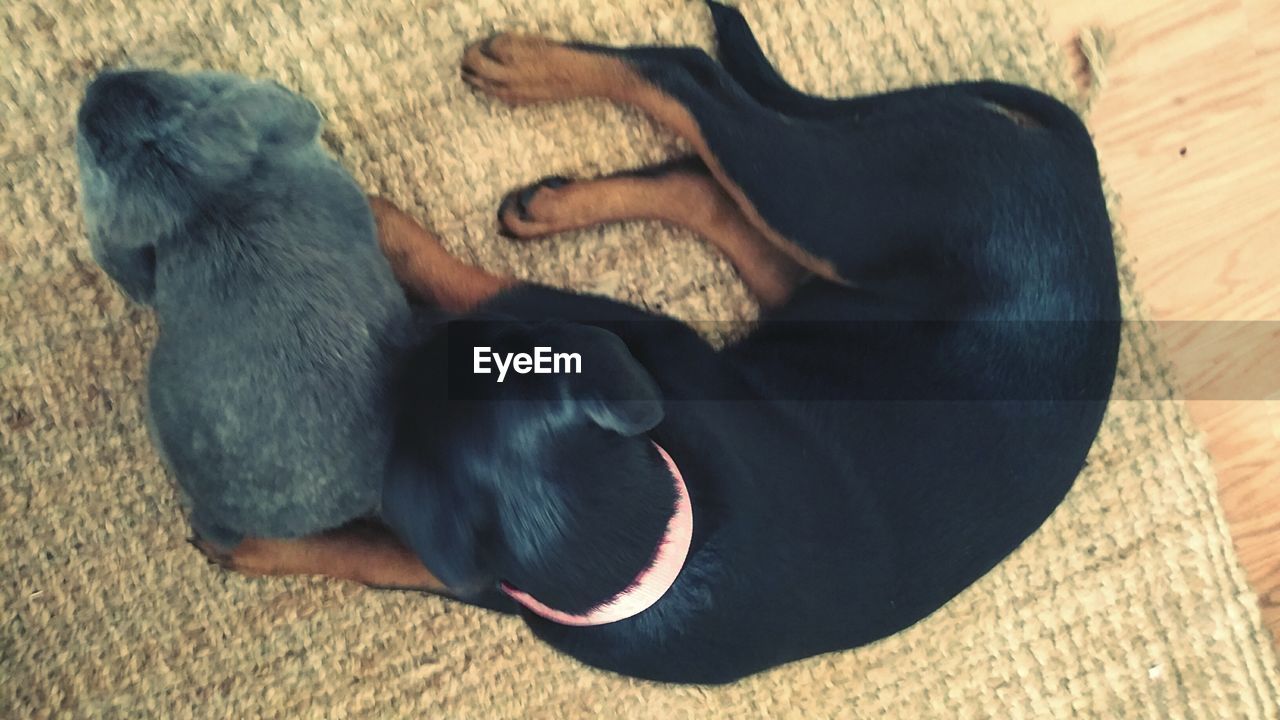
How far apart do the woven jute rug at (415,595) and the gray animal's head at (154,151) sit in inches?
17.1

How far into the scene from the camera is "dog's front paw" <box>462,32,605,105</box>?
135cm

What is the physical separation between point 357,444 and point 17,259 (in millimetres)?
725

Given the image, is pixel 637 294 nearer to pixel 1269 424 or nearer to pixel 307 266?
pixel 307 266

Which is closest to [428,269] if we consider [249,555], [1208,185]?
[249,555]

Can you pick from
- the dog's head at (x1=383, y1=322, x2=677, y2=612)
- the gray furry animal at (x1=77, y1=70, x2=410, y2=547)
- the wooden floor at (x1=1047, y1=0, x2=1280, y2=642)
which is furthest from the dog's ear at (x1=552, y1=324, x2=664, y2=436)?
the wooden floor at (x1=1047, y1=0, x2=1280, y2=642)

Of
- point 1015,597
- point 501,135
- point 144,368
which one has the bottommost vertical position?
point 1015,597

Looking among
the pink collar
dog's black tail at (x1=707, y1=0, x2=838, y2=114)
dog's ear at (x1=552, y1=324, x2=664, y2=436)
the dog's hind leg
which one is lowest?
the pink collar

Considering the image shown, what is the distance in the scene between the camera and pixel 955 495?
3.77 ft

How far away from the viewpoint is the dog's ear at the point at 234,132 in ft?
2.89

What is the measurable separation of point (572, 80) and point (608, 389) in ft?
2.21

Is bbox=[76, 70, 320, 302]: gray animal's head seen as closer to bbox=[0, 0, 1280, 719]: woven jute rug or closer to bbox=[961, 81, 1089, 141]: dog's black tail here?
bbox=[0, 0, 1280, 719]: woven jute rug

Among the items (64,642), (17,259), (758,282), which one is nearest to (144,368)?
(17,259)

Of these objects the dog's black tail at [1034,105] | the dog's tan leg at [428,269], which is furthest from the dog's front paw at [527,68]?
the dog's black tail at [1034,105]

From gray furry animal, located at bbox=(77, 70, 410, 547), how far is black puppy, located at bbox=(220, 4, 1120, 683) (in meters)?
0.08
